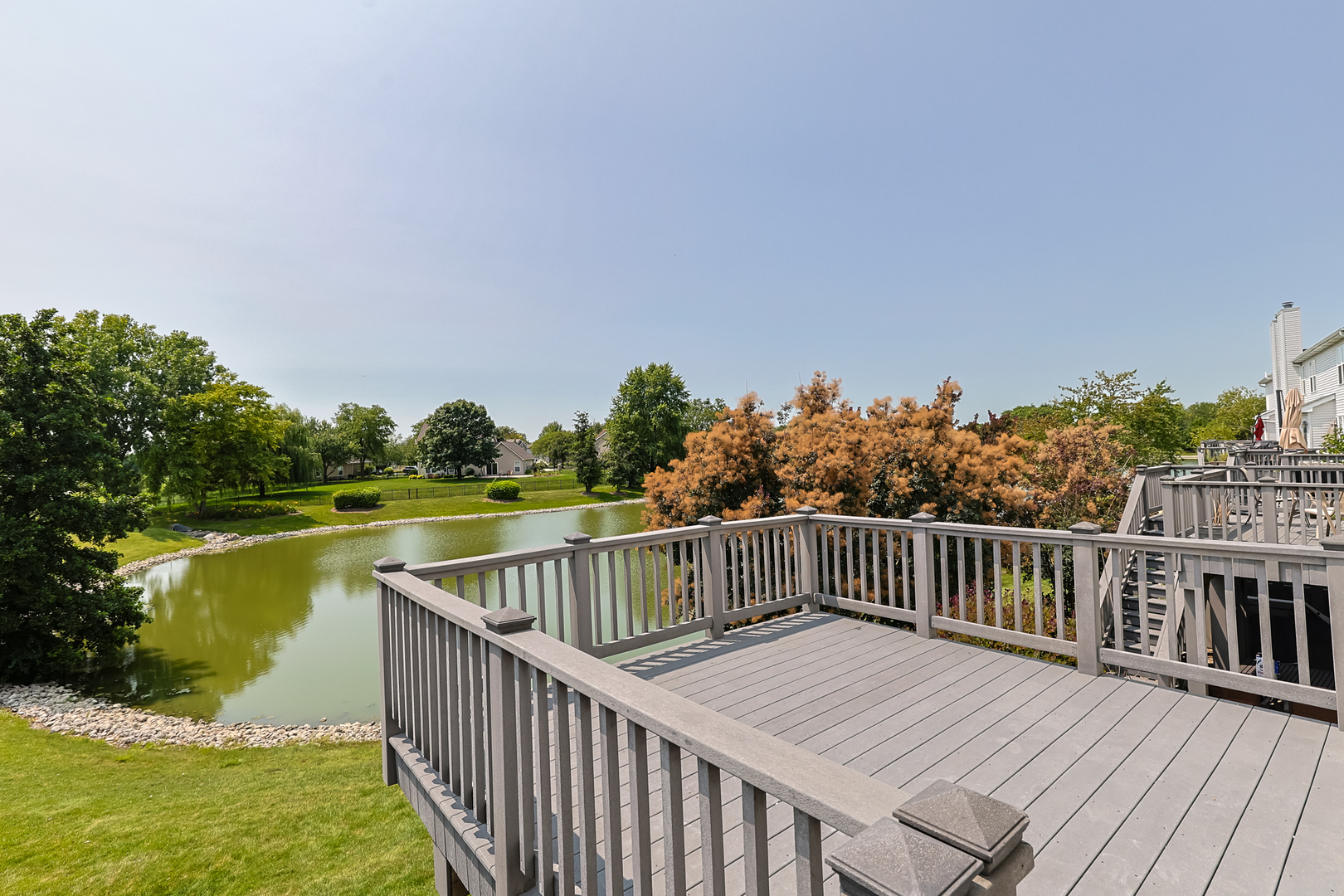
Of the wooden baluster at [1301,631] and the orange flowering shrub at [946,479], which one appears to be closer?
the wooden baluster at [1301,631]

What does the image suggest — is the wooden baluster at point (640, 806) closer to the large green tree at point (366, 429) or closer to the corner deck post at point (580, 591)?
the corner deck post at point (580, 591)

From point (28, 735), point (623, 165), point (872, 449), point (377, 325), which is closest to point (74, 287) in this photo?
point (377, 325)

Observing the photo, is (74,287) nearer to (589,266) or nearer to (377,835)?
(589,266)

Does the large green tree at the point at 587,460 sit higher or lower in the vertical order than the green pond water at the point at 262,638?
higher

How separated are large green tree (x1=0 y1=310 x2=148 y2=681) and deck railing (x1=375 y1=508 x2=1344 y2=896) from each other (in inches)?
463

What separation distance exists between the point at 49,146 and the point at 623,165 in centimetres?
1138

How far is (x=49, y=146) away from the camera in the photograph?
441 inches

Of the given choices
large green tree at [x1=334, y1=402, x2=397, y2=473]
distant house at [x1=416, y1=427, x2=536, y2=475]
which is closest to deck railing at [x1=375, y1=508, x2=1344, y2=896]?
distant house at [x1=416, y1=427, x2=536, y2=475]

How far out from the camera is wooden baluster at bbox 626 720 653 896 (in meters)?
1.31

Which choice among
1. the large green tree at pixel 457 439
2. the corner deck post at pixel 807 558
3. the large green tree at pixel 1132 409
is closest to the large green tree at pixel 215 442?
the large green tree at pixel 457 439

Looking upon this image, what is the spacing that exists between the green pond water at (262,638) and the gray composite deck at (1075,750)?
8.28 m

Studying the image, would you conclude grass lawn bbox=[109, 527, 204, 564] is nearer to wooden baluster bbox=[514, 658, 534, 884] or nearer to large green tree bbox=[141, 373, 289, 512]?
large green tree bbox=[141, 373, 289, 512]

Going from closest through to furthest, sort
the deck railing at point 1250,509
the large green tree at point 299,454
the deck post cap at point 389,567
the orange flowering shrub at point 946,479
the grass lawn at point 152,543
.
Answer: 1. the deck post cap at point 389,567
2. the deck railing at point 1250,509
3. the orange flowering shrub at point 946,479
4. the grass lawn at point 152,543
5. the large green tree at point 299,454

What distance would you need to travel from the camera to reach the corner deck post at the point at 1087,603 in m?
3.54
